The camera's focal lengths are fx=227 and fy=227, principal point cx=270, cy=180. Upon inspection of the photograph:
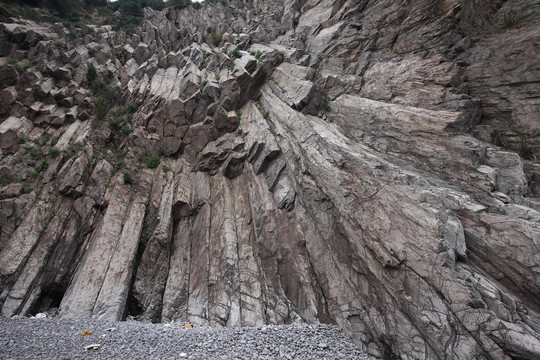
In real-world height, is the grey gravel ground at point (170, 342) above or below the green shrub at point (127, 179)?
below

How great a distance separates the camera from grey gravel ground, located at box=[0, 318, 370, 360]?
6.71 m

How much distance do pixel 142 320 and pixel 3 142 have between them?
1530 centimetres

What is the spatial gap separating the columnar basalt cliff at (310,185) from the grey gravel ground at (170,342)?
3.58ft

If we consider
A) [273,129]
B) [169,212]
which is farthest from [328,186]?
[169,212]

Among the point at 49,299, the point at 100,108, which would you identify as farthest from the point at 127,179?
the point at 100,108

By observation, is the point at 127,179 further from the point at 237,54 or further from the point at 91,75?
the point at 237,54

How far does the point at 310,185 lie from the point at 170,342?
8.32 meters

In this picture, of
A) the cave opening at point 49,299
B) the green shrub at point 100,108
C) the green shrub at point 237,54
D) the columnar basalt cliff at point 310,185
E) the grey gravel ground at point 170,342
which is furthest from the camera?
the green shrub at point 237,54

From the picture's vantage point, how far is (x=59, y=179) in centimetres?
1405

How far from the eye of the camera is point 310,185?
1145 centimetres

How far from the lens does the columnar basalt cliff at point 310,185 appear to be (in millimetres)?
6832

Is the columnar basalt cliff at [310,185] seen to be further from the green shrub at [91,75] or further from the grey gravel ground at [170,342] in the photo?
the grey gravel ground at [170,342]

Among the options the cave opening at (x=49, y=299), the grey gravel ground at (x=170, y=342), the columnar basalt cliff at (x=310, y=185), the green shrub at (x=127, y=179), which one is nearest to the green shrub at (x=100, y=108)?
the columnar basalt cliff at (x=310, y=185)

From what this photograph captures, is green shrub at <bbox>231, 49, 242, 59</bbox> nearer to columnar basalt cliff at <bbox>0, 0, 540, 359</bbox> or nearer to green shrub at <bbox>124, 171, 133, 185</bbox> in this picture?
columnar basalt cliff at <bbox>0, 0, 540, 359</bbox>
